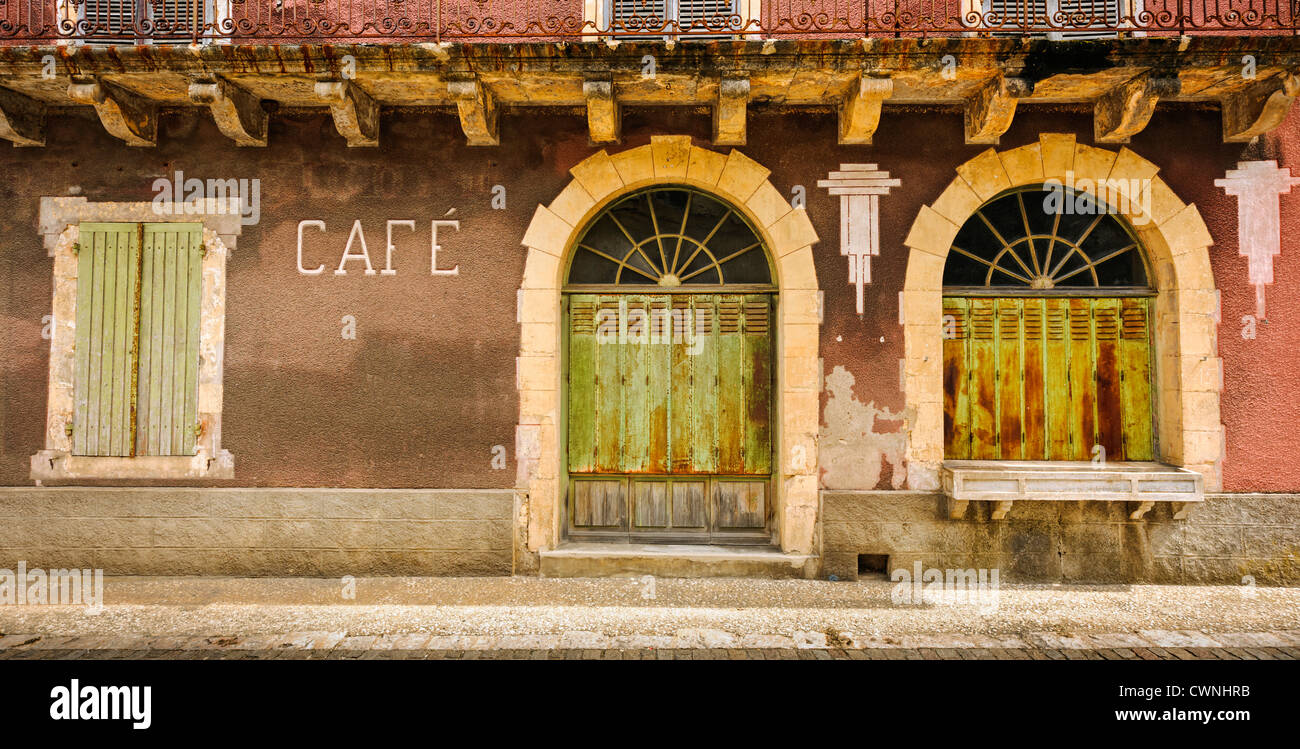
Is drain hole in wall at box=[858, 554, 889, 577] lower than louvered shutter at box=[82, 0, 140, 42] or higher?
lower

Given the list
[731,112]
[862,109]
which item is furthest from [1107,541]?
[731,112]

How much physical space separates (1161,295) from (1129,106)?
1.85 m

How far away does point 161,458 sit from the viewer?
6.55 metres

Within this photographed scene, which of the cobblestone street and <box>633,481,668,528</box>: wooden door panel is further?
<box>633,481,668,528</box>: wooden door panel

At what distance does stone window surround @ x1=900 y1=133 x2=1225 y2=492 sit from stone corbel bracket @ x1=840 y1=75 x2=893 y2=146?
94 cm

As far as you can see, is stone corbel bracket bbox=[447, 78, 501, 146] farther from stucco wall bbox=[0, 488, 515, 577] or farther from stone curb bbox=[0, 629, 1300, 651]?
stone curb bbox=[0, 629, 1300, 651]

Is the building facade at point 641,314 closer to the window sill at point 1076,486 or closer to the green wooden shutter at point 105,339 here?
the green wooden shutter at point 105,339

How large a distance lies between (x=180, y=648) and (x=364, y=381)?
262cm

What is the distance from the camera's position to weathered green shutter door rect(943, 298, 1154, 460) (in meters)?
6.64

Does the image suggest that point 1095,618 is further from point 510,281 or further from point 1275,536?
point 510,281

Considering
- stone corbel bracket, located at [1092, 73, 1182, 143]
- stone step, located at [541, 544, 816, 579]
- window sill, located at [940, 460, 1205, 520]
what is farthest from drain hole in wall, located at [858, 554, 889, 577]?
stone corbel bracket, located at [1092, 73, 1182, 143]

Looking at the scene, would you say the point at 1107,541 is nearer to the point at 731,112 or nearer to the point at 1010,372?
the point at 1010,372

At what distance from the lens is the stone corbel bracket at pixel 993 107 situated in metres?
5.91

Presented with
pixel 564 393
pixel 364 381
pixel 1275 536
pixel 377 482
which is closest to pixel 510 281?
pixel 564 393
